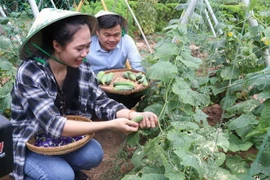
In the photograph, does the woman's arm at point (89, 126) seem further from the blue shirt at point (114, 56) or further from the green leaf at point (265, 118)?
the blue shirt at point (114, 56)

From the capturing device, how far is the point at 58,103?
2191 millimetres

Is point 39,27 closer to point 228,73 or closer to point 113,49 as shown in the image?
point 113,49

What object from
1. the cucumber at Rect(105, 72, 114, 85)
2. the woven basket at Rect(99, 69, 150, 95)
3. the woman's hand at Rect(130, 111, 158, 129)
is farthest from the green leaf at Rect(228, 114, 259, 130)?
the cucumber at Rect(105, 72, 114, 85)

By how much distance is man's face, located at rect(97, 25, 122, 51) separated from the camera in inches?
118

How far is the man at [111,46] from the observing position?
298 centimetres

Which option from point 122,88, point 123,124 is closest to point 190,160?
point 123,124

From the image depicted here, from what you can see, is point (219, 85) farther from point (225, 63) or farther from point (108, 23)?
point (108, 23)

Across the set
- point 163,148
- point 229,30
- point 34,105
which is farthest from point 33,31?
point 229,30

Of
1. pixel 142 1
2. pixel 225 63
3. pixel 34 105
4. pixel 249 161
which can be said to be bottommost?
pixel 142 1

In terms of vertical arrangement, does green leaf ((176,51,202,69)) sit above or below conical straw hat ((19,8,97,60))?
below

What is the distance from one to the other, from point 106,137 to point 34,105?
1289 mm

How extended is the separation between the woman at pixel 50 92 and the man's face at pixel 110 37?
778 mm

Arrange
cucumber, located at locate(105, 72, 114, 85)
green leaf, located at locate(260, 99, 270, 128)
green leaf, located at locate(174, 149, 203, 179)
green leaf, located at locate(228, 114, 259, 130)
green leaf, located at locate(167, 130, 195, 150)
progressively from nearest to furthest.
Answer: green leaf, located at locate(174, 149, 203, 179) < green leaf, located at locate(167, 130, 195, 150) < green leaf, located at locate(260, 99, 270, 128) < green leaf, located at locate(228, 114, 259, 130) < cucumber, located at locate(105, 72, 114, 85)

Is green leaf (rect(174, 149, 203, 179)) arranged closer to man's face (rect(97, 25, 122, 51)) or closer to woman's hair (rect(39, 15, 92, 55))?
woman's hair (rect(39, 15, 92, 55))
